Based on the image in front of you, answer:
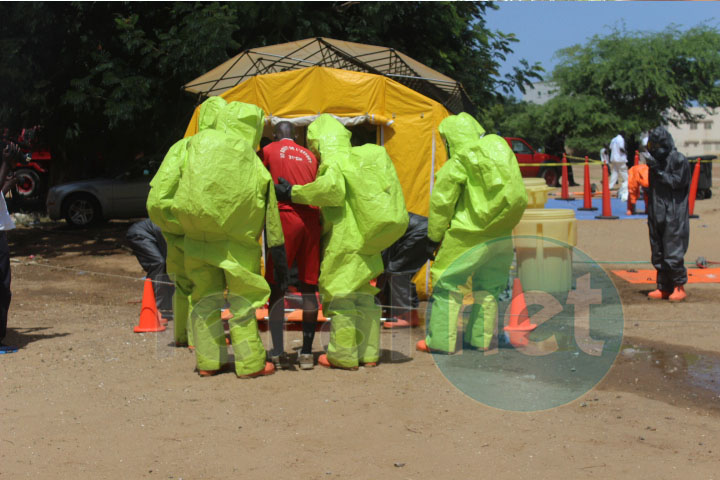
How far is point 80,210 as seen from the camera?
53.7 ft

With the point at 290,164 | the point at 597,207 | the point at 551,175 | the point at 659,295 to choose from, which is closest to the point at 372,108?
the point at 290,164

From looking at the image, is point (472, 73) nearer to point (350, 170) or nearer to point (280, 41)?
point (280, 41)

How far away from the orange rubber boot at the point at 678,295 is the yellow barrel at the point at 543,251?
3.69ft

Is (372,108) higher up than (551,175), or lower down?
higher up

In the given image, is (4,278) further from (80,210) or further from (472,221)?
(80,210)

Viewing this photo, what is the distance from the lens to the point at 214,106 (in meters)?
5.93

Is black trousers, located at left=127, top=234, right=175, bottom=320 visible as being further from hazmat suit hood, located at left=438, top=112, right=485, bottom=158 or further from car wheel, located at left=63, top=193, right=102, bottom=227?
car wheel, located at left=63, top=193, right=102, bottom=227

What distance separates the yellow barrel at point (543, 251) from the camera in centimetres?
851

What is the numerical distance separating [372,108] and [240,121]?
2.85 m

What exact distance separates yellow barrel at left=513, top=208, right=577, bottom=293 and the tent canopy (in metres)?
2.29

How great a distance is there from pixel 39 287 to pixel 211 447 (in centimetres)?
640

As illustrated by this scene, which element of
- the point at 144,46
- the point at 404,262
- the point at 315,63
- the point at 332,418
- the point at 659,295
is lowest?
the point at 332,418

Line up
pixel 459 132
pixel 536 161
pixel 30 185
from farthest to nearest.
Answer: pixel 536 161
pixel 30 185
pixel 459 132

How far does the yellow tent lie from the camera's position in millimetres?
8453
